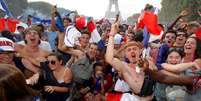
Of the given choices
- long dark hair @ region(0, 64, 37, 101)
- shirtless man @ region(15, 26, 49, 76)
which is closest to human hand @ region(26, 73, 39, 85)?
shirtless man @ region(15, 26, 49, 76)

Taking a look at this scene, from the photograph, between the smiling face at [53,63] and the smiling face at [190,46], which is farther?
the smiling face at [53,63]

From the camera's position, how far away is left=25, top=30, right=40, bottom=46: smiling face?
6664 mm

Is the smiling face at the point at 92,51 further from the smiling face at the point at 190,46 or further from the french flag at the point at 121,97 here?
the smiling face at the point at 190,46

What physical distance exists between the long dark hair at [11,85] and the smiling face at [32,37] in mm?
5007

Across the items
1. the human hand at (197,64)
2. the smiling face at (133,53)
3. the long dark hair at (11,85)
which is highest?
the long dark hair at (11,85)

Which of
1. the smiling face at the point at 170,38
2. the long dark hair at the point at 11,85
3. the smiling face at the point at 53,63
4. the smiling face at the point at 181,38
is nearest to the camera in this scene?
the long dark hair at the point at 11,85

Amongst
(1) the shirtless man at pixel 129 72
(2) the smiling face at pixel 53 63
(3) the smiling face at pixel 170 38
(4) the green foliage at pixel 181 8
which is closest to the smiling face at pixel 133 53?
(1) the shirtless man at pixel 129 72

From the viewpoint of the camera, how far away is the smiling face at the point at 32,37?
6664 millimetres

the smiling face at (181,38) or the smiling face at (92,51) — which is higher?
the smiling face at (181,38)

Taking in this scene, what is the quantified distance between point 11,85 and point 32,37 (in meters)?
5.12

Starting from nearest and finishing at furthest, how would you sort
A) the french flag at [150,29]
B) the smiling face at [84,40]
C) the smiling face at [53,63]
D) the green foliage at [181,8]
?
the smiling face at [53,63] < the french flag at [150,29] < the smiling face at [84,40] < the green foliage at [181,8]

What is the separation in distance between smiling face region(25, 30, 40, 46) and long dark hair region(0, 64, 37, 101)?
5007 mm

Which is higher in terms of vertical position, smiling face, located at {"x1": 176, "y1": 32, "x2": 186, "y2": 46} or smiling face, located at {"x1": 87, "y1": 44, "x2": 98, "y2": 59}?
smiling face, located at {"x1": 176, "y1": 32, "x2": 186, "y2": 46}

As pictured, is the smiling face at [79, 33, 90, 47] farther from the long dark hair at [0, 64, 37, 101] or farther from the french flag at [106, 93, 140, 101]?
the long dark hair at [0, 64, 37, 101]
